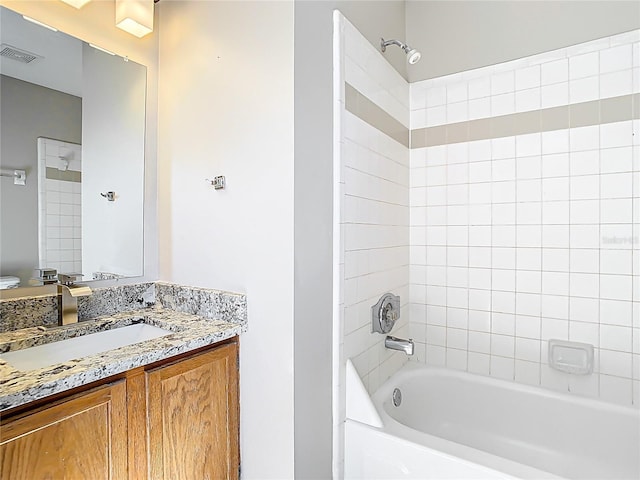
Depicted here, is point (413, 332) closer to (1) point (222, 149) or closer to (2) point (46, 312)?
(1) point (222, 149)

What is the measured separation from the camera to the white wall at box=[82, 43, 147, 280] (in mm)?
1536

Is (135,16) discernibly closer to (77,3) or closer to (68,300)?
(77,3)

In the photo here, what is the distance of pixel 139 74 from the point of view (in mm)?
1678

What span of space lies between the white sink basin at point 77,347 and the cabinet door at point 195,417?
0.27 metres

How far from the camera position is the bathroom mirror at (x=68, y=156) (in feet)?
4.33

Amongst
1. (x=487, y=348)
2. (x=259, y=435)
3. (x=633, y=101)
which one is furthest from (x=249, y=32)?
(x=487, y=348)

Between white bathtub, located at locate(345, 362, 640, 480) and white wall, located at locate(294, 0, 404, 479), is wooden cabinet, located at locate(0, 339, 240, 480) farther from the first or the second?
white bathtub, located at locate(345, 362, 640, 480)

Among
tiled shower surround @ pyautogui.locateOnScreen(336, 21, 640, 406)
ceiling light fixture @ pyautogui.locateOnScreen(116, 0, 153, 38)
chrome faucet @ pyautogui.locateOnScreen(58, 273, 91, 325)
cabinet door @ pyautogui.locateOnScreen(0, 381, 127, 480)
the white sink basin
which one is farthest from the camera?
tiled shower surround @ pyautogui.locateOnScreen(336, 21, 640, 406)

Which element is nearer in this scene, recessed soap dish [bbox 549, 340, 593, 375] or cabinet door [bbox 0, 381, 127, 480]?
cabinet door [bbox 0, 381, 127, 480]

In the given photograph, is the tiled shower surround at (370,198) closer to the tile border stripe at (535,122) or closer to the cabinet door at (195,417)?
the tile border stripe at (535,122)

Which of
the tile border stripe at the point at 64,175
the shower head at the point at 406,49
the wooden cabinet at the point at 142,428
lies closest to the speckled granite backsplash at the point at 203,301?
the wooden cabinet at the point at 142,428

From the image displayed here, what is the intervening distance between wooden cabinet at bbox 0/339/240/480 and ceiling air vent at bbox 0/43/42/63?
1226 mm

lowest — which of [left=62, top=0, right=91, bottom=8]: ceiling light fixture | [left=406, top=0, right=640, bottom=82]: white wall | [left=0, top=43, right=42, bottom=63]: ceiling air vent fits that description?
[left=0, top=43, right=42, bottom=63]: ceiling air vent

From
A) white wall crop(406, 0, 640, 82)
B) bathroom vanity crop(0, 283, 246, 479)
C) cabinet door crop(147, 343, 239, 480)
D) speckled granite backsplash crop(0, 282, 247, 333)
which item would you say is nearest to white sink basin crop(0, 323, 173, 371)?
bathroom vanity crop(0, 283, 246, 479)
